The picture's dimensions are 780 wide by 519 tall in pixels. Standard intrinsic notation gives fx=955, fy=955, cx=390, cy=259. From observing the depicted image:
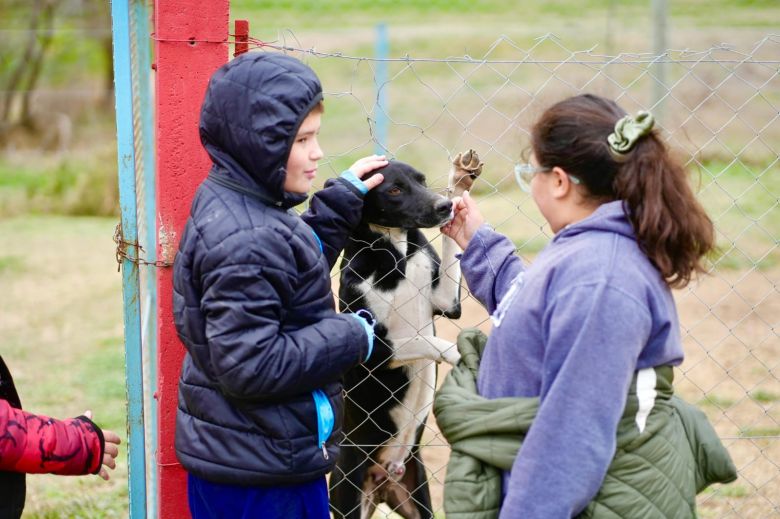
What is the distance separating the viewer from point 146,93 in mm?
3520

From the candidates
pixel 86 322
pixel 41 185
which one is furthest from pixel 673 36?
pixel 86 322

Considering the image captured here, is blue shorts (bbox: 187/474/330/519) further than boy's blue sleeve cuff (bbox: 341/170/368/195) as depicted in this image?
No

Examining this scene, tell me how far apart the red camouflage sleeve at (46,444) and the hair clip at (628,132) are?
149 centimetres

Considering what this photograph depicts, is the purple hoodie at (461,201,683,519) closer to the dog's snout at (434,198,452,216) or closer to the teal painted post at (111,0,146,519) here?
the dog's snout at (434,198,452,216)

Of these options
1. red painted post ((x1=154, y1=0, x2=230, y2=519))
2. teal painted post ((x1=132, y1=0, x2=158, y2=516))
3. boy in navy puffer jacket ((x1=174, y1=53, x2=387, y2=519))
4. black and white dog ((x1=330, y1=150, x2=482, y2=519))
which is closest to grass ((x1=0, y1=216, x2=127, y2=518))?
teal painted post ((x1=132, y1=0, x2=158, y2=516))

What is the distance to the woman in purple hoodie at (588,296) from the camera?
1.97 m

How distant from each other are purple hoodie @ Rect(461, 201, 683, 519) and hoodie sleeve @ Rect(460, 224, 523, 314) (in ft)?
1.58

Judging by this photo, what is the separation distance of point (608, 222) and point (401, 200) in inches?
52.0

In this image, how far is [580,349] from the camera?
6.40 ft

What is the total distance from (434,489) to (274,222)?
2.48 m

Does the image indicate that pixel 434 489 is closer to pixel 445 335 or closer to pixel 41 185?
pixel 445 335

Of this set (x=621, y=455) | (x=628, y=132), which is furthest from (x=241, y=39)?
(x=621, y=455)

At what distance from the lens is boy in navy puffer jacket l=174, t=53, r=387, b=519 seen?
218 centimetres

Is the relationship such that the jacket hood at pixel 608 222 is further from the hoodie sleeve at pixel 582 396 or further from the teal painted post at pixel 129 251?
the teal painted post at pixel 129 251
